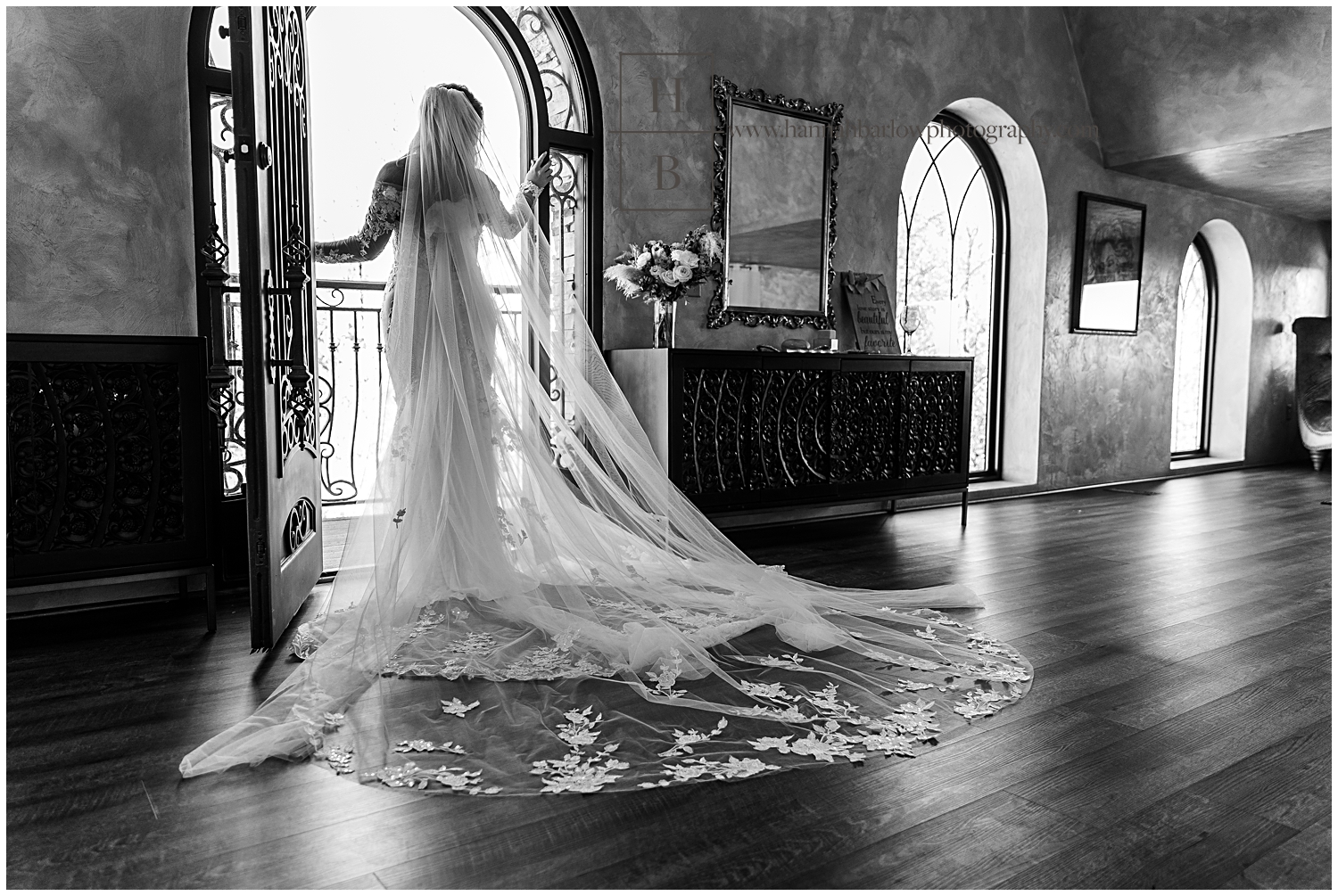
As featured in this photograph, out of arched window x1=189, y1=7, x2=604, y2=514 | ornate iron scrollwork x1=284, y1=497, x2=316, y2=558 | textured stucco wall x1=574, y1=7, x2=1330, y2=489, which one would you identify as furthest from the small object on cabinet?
ornate iron scrollwork x1=284, y1=497, x2=316, y2=558

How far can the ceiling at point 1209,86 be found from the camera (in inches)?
246

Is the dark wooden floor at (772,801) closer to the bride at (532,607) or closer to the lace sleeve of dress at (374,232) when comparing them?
the bride at (532,607)

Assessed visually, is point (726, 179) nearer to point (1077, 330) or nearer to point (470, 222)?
point (470, 222)

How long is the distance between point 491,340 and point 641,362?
5.32 ft

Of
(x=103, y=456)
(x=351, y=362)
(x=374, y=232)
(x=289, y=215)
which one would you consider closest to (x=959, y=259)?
(x=351, y=362)

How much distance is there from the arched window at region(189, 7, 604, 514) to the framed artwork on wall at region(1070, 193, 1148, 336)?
4373 mm

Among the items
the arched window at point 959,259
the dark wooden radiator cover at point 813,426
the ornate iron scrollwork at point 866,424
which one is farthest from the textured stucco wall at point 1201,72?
the ornate iron scrollwork at point 866,424

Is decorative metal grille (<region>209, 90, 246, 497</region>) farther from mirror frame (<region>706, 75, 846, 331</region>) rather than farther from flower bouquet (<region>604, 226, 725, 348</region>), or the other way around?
mirror frame (<region>706, 75, 846, 331</region>)

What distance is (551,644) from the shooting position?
2.88m

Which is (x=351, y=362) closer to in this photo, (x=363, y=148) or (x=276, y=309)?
(x=363, y=148)

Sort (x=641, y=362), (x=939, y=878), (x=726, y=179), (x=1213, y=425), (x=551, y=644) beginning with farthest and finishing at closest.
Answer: (x=1213, y=425) < (x=726, y=179) < (x=641, y=362) < (x=551, y=644) < (x=939, y=878)

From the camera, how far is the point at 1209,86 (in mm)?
6695

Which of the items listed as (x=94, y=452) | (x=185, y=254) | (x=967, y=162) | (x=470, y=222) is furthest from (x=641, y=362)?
(x=967, y=162)

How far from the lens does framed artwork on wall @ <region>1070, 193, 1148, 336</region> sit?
291 inches
